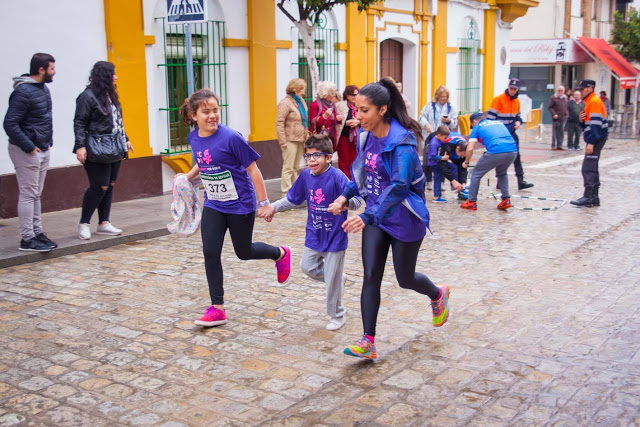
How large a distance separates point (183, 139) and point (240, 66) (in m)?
1.80

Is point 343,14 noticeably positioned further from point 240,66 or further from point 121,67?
point 121,67

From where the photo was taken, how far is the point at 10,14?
9.52 m

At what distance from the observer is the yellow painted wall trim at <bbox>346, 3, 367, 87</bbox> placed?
1564 cm

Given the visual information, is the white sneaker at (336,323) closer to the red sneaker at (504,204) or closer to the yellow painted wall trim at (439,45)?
the red sneaker at (504,204)

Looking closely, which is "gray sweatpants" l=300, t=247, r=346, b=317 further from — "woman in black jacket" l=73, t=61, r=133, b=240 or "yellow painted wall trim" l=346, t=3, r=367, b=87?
"yellow painted wall trim" l=346, t=3, r=367, b=87

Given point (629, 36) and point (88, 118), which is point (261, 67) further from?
point (629, 36)

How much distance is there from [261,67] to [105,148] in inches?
227

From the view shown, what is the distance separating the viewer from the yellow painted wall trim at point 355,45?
51.3ft

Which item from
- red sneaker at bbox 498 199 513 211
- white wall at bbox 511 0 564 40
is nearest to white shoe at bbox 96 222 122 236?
red sneaker at bbox 498 199 513 211

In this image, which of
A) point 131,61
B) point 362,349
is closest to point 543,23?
point 131,61

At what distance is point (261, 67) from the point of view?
44.0ft

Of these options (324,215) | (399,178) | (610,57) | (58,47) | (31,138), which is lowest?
(324,215)

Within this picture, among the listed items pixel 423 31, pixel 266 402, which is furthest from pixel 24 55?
pixel 423 31

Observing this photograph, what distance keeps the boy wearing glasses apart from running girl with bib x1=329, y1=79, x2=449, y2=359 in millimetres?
433
